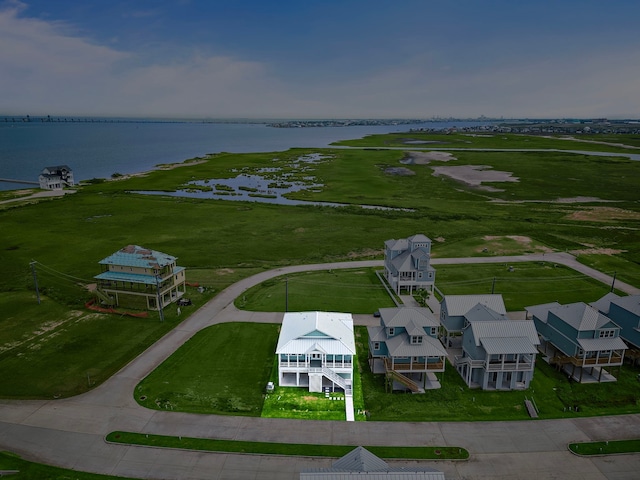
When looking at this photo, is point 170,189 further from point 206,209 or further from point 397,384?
point 397,384

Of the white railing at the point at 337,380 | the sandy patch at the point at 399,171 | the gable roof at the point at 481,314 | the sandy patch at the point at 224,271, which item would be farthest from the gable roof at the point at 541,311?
the sandy patch at the point at 399,171

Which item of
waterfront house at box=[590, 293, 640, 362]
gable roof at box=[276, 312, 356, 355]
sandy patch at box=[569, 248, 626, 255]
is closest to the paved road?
gable roof at box=[276, 312, 356, 355]

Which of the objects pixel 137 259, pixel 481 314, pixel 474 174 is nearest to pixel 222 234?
pixel 137 259

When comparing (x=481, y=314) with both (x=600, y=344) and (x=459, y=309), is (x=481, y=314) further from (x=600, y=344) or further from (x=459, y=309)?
(x=600, y=344)

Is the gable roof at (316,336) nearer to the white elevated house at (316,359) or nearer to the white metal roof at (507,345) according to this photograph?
the white elevated house at (316,359)

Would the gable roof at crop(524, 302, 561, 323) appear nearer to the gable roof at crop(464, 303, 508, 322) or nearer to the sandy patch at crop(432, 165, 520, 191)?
the gable roof at crop(464, 303, 508, 322)
